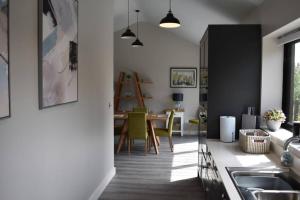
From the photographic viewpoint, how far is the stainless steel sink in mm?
1846

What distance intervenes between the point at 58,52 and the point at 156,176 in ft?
9.26

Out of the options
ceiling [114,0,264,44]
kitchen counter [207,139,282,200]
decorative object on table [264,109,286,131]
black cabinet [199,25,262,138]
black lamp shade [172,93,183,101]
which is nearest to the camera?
kitchen counter [207,139,282,200]

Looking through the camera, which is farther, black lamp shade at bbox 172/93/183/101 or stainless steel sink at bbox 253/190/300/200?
black lamp shade at bbox 172/93/183/101

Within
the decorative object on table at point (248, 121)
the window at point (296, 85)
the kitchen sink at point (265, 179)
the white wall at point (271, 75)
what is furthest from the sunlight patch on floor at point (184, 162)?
the kitchen sink at point (265, 179)

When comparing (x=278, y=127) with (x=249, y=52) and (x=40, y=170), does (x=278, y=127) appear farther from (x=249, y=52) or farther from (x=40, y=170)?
(x=40, y=170)

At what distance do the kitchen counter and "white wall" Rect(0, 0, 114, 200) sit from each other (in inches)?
48.9

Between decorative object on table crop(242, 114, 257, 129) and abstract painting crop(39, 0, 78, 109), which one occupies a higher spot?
abstract painting crop(39, 0, 78, 109)

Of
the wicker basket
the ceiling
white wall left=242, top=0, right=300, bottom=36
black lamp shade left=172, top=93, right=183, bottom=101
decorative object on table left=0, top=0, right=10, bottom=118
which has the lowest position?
the wicker basket

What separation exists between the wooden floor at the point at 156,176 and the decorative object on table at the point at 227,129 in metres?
0.90

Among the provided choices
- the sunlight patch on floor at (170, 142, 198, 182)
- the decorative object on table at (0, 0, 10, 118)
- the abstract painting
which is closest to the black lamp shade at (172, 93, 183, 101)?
the sunlight patch on floor at (170, 142, 198, 182)

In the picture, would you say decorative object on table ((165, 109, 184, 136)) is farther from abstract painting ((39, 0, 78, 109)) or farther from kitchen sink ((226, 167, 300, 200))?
kitchen sink ((226, 167, 300, 200))

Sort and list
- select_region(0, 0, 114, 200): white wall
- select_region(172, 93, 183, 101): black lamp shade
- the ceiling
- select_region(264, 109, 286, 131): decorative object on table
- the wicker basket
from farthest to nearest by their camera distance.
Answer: select_region(172, 93, 183, 101): black lamp shade
the ceiling
select_region(264, 109, 286, 131): decorative object on table
the wicker basket
select_region(0, 0, 114, 200): white wall

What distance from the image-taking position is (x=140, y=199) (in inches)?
144

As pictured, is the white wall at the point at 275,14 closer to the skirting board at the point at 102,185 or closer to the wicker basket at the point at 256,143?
the wicker basket at the point at 256,143
